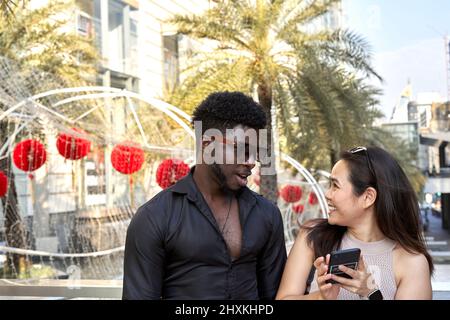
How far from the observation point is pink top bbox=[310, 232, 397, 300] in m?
1.99

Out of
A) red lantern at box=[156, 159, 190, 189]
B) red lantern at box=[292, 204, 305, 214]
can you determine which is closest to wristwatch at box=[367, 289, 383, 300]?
red lantern at box=[156, 159, 190, 189]

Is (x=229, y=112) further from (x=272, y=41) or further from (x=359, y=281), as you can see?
(x=272, y=41)

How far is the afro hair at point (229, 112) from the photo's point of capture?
1.96 m

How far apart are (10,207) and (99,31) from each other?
24.9ft

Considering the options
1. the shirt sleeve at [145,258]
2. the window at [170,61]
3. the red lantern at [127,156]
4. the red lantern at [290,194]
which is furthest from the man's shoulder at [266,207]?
the red lantern at [290,194]

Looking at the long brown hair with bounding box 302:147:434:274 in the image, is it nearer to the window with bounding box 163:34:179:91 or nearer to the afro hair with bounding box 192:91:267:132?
the afro hair with bounding box 192:91:267:132

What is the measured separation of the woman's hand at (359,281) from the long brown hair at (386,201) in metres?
0.23

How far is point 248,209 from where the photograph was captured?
200cm

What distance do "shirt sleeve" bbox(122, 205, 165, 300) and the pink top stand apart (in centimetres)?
48

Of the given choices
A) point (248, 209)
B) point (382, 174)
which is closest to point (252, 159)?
point (248, 209)

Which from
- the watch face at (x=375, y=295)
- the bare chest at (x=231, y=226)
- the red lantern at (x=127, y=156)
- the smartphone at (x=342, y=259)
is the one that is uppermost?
the red lantern at (x=127, y=156)

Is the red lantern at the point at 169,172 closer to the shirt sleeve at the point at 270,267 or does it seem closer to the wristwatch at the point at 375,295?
the shirt sleeve at the point at 270,267
